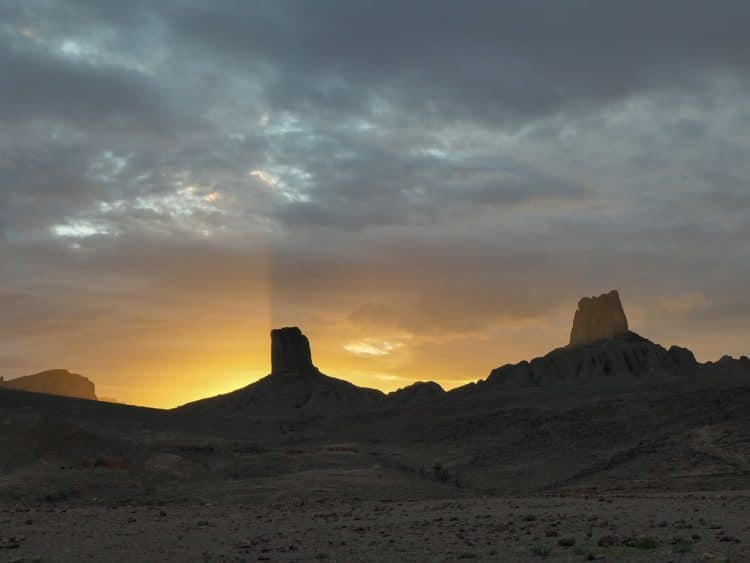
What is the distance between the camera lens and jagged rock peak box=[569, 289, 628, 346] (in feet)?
553

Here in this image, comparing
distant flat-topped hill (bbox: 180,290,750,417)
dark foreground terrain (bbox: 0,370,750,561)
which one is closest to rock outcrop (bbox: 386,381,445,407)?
distant flat-topped hill (bbox: 180,290,750,417)

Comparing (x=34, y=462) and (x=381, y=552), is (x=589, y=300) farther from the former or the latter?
(x=381, y=552)

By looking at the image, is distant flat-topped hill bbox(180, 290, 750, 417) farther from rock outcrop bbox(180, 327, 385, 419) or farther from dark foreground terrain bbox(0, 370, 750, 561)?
dark foreground terrain bbox(0, 370, 750, 561)

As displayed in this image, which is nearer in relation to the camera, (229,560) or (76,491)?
(229,560)

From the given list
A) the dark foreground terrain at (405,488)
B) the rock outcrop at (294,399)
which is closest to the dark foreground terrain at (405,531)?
the dark foreground terrain at (405,488)

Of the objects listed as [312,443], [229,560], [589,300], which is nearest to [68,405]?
[312,443]

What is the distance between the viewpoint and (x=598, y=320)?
563ft

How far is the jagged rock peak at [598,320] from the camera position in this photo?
168625mm

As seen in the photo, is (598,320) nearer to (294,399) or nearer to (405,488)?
(294,399)

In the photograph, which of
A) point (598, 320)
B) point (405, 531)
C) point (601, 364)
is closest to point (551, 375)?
point (601, 364)

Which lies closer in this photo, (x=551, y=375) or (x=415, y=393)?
(x=551, y=375)

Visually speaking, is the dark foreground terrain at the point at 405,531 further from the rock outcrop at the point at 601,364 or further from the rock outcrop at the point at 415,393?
the rock outcrop at the point at 415,393

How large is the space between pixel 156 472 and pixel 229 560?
38286 millimetres

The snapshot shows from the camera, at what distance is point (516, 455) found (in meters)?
66.0
